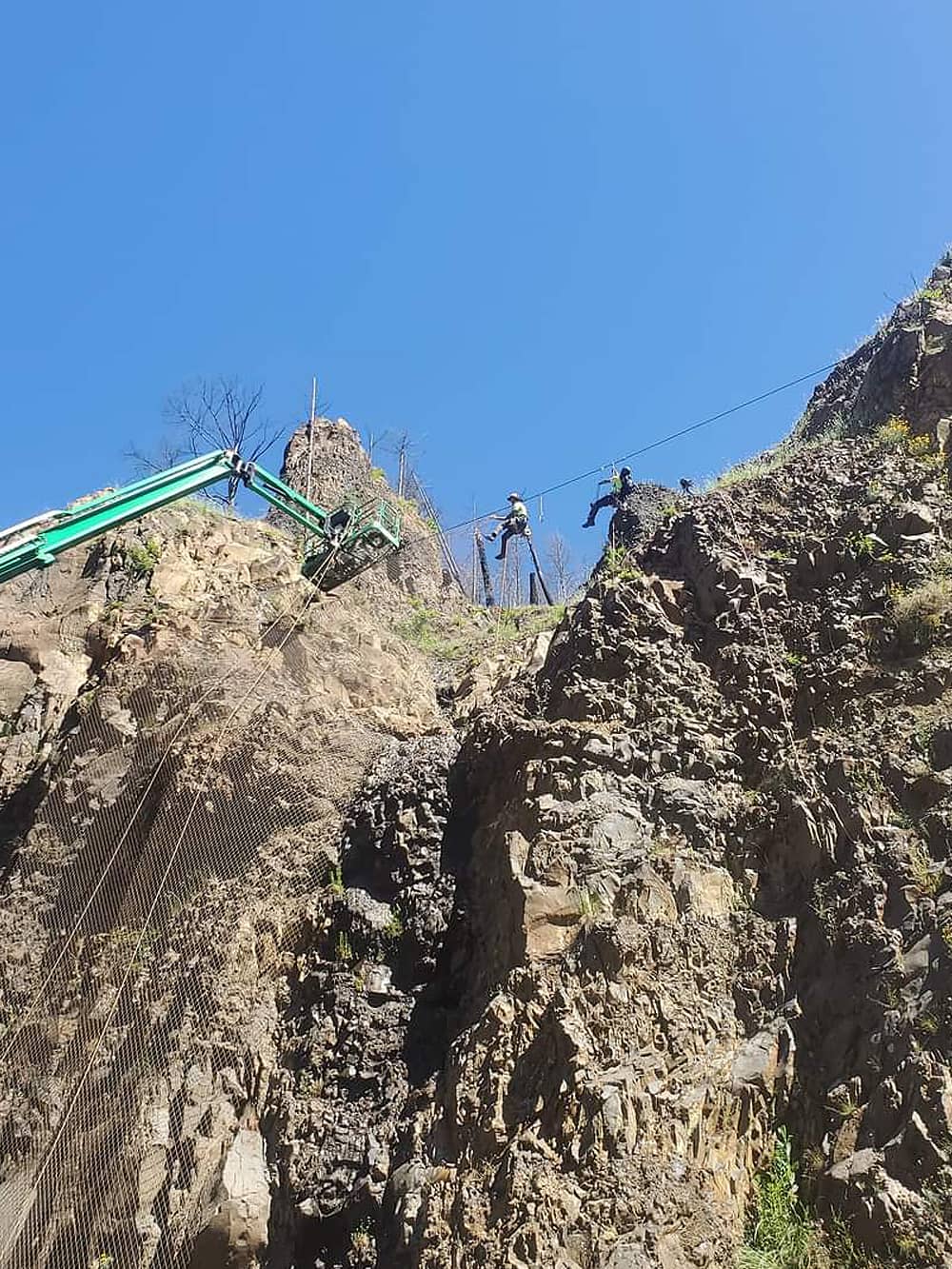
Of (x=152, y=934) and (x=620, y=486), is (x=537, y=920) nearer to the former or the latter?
(x=152, y=934)

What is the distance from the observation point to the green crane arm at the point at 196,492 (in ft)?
36.1

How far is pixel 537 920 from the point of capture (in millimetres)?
7871

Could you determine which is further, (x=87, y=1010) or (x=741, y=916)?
(x=87, y=1010)

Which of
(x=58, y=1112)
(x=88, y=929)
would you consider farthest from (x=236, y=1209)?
(x=88, y=929)

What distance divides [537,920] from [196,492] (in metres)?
7.82

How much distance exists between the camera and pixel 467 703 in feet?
47.9

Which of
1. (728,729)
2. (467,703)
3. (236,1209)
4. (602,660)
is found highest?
(467,703)

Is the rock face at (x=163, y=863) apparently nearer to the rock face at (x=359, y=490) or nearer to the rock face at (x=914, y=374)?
the rock face at (x=914, y=374)

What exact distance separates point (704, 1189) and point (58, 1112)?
607cm

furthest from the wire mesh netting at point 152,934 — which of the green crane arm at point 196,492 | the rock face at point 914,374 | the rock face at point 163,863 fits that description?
the rock face at point 914,374

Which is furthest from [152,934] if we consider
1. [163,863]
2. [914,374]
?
[914,374]

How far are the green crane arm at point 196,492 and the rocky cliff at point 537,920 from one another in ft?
4.96

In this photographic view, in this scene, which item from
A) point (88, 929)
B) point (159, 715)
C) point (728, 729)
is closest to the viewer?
point (728, 729)

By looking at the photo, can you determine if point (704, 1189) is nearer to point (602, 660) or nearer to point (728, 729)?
point (728, 729)
